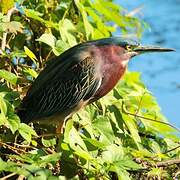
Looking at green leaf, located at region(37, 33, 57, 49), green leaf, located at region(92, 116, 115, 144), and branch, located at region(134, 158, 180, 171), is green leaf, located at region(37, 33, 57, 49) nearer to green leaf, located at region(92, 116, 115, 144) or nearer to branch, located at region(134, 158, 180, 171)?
green leaf, located at region(92, 116, 115, 144)

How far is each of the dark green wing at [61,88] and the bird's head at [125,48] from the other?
3.2 inches

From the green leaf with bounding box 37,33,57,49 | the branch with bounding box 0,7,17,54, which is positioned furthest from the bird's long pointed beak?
the branch with bounding box 0,7,17,54

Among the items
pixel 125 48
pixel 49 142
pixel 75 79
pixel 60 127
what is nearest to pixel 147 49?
pixel 125 48

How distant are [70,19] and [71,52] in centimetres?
31

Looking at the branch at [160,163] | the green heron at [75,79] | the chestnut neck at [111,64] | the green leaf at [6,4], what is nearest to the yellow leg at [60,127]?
the green heron at [75,79]

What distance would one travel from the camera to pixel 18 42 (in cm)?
202

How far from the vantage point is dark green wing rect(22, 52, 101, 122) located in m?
1.84

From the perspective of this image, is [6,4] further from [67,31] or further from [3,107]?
[3,107]

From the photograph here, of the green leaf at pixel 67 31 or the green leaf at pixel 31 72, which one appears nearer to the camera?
the green leaf at pixel 31 72

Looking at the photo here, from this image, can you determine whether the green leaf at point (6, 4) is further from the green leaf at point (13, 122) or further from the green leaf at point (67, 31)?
the green leaf at point (13, 122)

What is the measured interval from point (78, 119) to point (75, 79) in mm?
124

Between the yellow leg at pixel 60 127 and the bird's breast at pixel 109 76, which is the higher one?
the bird's breast at pixel 109 76

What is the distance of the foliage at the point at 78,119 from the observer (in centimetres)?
157

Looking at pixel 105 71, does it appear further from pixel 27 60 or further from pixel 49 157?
pixel 49 157
